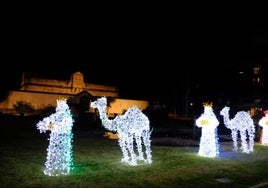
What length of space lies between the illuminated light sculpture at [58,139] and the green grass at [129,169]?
400mm

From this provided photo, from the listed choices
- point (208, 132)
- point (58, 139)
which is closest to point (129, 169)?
point (58, 139)

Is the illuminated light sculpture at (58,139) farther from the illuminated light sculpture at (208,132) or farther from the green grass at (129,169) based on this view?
the illuminated light sculpture at (208,132)

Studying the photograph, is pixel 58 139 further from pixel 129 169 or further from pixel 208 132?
pixel 208 132

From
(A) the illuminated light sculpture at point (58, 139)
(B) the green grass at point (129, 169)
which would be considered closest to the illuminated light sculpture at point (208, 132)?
(B) the green grass at point (129, 169)

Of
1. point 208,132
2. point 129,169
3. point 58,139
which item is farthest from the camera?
point 208,132

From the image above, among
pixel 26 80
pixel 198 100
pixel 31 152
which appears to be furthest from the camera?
pixel 198 100

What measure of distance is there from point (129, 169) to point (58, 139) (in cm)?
274

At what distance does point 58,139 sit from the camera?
11750mm

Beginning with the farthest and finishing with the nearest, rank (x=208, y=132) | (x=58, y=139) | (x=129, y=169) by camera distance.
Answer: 1. (x=208, y=132)
2. (x=129, y=169)
3. (x=58, y=139)

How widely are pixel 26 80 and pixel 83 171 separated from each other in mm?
45621

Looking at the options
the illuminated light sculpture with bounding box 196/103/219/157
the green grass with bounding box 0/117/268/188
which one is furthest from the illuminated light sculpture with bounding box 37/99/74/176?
the illuminated light sculpture with bounding box 196/103/219/157

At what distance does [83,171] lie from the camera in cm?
1219

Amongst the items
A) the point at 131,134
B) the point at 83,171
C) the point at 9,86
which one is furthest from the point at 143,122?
the point at 9,86

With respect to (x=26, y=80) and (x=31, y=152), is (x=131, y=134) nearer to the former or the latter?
(x=31, y=152)
